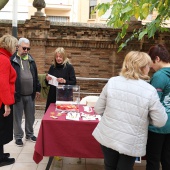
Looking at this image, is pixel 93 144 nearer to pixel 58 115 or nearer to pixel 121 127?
pixel 58 115

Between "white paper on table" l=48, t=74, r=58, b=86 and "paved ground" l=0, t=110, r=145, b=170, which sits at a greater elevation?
"white paper on table" l=48, t=74, r=58, b=86

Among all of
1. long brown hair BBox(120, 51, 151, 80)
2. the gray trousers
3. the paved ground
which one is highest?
long brown hair BBox(120, 51, 151, 80)

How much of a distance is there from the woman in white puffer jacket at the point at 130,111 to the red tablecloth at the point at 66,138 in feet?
2.81

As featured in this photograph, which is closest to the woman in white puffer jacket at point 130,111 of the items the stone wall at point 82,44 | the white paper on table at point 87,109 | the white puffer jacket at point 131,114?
the white puffer jacket at point 131,114

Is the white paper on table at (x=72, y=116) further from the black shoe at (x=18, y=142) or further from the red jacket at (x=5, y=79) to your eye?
the black shoe at (x=18, y=142)

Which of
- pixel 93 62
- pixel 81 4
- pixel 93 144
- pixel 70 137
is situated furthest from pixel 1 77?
pixel 81 4

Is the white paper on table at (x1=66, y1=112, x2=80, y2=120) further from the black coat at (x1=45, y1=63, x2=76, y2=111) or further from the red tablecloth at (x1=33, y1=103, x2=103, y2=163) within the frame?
the black coat at (x1=45, y1=63, x2=76, y2=111)

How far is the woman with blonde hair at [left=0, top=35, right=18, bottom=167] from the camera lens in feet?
12.5

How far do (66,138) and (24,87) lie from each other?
1.76 meters

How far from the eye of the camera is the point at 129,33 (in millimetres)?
8242

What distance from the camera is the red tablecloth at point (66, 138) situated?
11.7 ft

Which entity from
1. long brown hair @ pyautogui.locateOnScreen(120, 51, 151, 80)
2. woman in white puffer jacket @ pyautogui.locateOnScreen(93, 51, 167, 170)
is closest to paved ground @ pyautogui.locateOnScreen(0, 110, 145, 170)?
woman in white puffer jacket @ pyautogui.locateOnScreen(93, 51, 167, 170)

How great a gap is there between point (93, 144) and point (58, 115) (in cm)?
66

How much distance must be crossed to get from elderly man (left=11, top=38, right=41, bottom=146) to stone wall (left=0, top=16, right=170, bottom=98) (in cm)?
316
